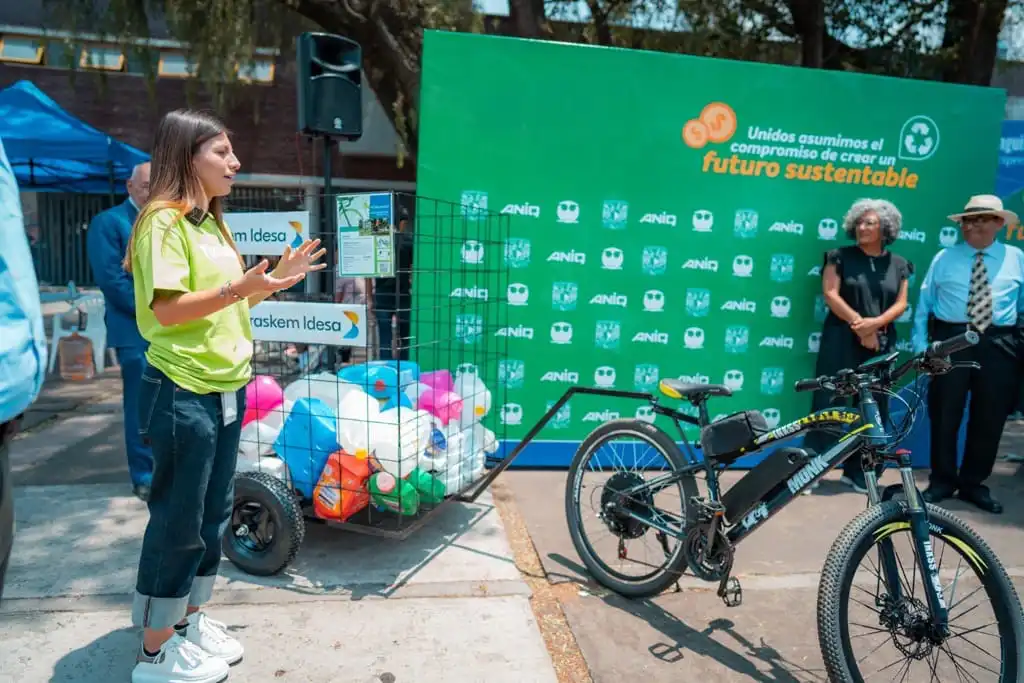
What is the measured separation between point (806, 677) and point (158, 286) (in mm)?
2638

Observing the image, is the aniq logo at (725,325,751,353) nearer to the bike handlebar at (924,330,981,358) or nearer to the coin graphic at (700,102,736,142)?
the coin graphic at (700,102,736,142)

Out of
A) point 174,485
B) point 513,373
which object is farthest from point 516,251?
point 174,485

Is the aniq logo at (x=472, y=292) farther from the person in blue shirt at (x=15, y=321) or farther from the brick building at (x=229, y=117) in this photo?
the brick building at (x=229, y=117)

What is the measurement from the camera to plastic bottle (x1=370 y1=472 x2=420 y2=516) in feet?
10.4

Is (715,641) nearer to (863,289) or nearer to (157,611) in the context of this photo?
(157,611)

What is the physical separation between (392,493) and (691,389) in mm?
1389

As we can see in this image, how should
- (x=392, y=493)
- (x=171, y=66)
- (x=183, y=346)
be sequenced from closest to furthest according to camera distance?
(x=183, y=346)
(x=392, y=493)
(x=171, y=66)

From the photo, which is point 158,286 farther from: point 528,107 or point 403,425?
point 528,107

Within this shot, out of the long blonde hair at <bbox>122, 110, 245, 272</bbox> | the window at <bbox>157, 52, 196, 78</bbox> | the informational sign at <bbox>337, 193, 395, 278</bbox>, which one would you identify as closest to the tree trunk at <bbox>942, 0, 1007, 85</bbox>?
the informational sign at <bbox>337, 193, 395, 278</bbox>

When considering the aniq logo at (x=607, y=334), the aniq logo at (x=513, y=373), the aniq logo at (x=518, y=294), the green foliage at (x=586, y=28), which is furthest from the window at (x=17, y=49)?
the aniq logo at (x=607, y=334)

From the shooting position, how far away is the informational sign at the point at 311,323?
311 cm

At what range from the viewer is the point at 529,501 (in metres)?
4.44

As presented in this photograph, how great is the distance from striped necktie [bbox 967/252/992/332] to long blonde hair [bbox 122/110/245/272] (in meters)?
4.20

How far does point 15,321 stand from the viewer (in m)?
1.60
